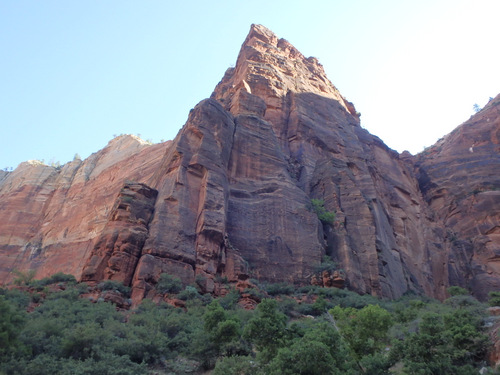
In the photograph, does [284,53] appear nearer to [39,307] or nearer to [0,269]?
[0,269]

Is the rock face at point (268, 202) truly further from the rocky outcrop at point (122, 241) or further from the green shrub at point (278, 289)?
the green shrub at point (278, 289)

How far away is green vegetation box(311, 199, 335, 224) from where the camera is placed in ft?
130

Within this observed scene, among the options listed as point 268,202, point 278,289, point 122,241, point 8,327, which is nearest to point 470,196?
point 268,202

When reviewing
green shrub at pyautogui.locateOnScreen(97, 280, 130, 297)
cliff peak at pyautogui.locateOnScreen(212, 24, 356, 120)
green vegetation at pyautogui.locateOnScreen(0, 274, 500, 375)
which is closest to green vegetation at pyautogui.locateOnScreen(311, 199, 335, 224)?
cliff peak at pyautogui.locateOnScreen(212, 24, 356, 120)

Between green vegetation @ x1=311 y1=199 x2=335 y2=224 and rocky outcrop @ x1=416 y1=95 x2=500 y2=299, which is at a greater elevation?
rocky outcrop @ x1=416 y1=95 x2=500 y2=299

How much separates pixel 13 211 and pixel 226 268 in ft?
144

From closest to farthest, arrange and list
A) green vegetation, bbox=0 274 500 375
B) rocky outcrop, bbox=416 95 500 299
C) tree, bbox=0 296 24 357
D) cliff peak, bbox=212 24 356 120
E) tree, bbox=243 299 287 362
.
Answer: green vegetation, bbox=0 274 500 375 < tree, bbox=0 296 24 357 < tree, bbox=243 299 287 362 < rocky outcrop, bbox=416 95 500 299 < cliff peak, bbox=212 24 356 120

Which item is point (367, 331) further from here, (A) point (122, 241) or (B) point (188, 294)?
(A) point (122, 241)

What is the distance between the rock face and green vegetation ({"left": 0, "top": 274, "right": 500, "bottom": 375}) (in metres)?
4.90

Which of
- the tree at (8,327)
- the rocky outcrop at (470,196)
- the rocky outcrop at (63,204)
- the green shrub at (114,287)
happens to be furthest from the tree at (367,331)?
the rocky outcrop at (63,204)

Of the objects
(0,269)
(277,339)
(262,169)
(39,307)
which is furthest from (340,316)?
(0,269)

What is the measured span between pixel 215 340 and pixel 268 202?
19352 millimetres

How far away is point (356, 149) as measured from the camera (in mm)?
52594

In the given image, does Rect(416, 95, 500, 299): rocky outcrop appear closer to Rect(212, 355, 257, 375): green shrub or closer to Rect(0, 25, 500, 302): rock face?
Rect(0, 25, 500, 302): rock face
